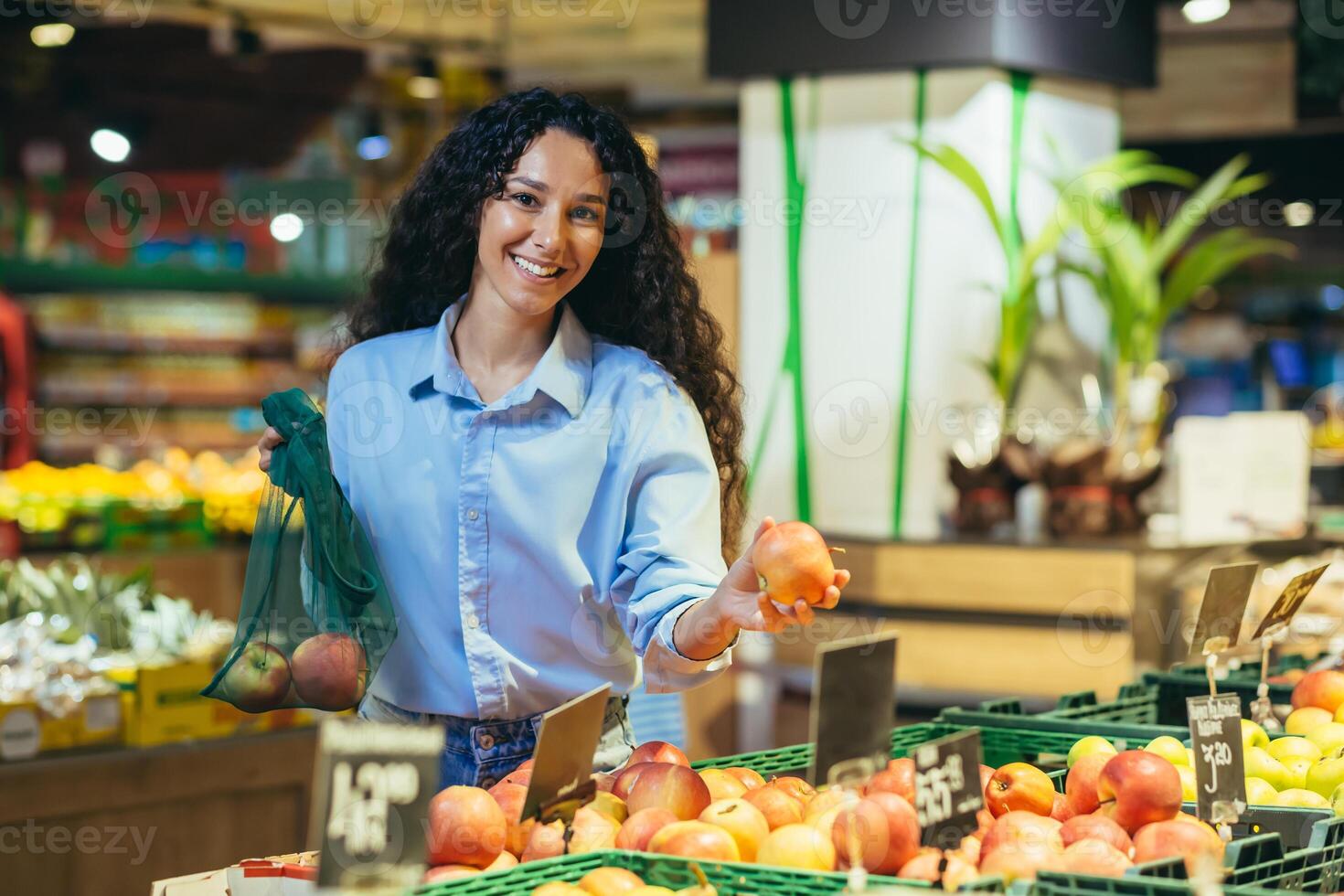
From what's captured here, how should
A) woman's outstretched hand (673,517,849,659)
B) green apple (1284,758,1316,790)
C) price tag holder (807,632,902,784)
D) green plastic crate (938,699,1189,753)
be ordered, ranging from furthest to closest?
green plastic crate (938,699,1189,753) → green apple (1284,758,1316,790) → woman's outstretched hand (673,517,849,659) → price tag holder (807,632,902,784)

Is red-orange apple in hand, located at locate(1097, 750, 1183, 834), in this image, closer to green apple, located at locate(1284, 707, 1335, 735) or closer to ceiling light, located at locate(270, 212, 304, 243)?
green apple, located at locate(1284, 707, 1335, 735)

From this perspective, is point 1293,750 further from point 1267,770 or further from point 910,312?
point 910,312

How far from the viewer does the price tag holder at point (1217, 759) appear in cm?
166

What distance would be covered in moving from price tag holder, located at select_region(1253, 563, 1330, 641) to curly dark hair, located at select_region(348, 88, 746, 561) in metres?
0.82

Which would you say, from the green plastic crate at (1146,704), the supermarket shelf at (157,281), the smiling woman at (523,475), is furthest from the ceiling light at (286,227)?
the green plastic crate at (1146,704)

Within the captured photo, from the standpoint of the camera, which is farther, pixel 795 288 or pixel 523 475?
pixel 795 288

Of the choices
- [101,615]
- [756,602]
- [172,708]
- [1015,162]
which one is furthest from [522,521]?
[1015,162]

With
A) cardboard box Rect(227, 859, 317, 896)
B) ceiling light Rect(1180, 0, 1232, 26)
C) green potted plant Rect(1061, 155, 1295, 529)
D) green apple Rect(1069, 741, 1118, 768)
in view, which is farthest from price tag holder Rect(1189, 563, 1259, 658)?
ceiling light Rect(1180, 0, 1232, 26)

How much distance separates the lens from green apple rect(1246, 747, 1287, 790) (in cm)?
190

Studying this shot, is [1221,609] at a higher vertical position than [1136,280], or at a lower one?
lower

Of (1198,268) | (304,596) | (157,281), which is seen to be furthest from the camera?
(157,281)

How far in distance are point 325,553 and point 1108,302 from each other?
11.5 ft

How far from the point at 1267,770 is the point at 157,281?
26.5 ft

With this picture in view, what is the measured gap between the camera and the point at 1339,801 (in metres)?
1.78
